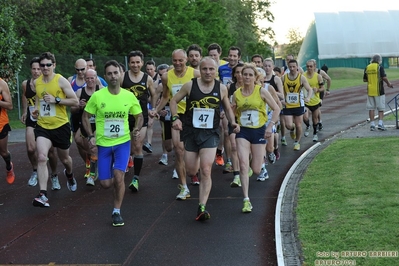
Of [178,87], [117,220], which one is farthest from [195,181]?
[117,220]

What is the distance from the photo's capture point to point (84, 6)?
35.9m

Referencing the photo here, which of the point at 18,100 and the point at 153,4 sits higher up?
the point at 153,4

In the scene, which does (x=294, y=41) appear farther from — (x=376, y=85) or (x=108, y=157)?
(x=108, y=157)

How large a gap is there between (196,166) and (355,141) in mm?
7189

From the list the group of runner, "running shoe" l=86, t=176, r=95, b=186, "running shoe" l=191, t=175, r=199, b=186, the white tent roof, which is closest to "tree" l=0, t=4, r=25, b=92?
the group of runner

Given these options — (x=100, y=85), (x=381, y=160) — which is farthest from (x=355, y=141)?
(x=100, y=85)

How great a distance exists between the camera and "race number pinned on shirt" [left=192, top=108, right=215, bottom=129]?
8.39m

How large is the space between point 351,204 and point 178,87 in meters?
3.16

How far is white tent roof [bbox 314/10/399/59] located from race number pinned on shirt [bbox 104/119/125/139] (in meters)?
68.3

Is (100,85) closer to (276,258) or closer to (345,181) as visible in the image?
(345,181)

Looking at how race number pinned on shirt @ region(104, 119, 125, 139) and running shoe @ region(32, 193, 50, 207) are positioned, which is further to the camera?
running shoe @ region(32, 193, 50, 207)

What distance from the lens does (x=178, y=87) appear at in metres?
9.92

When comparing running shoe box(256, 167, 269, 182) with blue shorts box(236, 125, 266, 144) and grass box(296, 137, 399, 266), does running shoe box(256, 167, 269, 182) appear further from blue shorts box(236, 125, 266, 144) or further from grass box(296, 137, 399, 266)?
blue shorts box(236, 125, 266, 144)

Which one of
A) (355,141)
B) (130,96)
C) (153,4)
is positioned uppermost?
(153,4)
